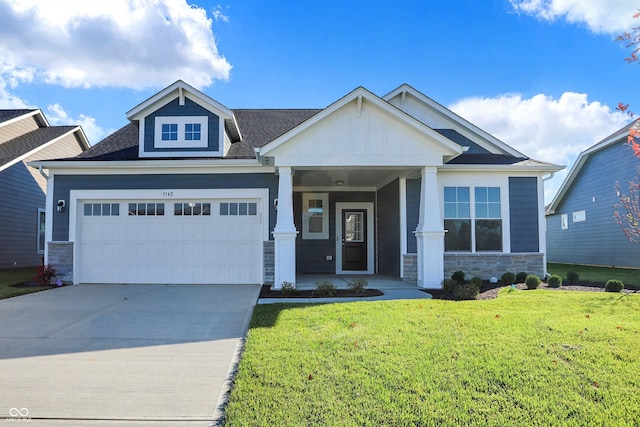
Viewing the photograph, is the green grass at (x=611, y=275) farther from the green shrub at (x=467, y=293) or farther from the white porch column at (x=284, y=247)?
the white porch column at (x=284, y=247)

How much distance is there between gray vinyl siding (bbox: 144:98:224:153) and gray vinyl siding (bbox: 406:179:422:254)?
5.22m

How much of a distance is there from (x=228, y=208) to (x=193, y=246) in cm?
132

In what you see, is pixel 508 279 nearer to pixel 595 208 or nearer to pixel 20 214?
pixel 595 208

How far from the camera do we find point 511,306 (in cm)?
654

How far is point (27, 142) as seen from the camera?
16266mm

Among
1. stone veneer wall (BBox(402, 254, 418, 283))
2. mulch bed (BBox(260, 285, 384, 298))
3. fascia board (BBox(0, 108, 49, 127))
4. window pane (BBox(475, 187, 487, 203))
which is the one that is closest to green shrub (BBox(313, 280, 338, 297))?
mulch bed (BBox(260, 285, 384, 298))

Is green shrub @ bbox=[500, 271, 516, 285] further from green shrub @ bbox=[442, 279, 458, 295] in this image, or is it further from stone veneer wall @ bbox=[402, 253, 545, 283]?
green shrub @ bbox=[442, 279, 458, 295]

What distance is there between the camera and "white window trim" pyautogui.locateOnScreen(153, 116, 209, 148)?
10.7 m

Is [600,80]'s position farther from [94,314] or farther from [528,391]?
[94,314]

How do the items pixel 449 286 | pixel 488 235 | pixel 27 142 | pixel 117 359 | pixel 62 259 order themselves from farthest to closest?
pixel 27 142
pixel 488 235
pixel 62 259
pixel 449 286
pixel 117 359

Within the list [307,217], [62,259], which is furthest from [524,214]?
[62,259]

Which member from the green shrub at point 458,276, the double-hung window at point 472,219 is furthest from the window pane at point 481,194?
the green shrub at point 458,276

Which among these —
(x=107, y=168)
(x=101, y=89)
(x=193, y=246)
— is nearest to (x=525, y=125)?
(x=193, y=246)

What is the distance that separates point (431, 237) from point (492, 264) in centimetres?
244
